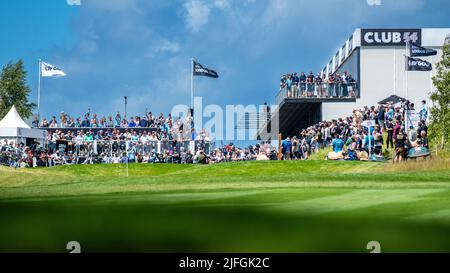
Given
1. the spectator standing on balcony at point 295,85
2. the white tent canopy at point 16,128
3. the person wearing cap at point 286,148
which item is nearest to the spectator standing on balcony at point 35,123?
the white tent canopy at point 16,128

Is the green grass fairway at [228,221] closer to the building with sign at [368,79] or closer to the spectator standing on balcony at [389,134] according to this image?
the spectator standing on balcony at [389,134]

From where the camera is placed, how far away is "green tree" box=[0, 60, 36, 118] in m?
9.69

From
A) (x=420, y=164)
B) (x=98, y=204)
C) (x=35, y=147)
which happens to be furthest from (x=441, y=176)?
(x=98, y=204)

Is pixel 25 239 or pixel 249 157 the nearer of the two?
pixel 25 239

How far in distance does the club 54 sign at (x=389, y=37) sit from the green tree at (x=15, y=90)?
2730 cm

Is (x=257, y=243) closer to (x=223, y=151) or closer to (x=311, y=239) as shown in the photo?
(x=311, y=239)

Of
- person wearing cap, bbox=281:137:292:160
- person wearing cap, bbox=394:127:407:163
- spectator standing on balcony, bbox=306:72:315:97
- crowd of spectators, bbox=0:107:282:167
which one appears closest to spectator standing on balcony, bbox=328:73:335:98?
spectator standing on balcony, bbox=306:72:315:97

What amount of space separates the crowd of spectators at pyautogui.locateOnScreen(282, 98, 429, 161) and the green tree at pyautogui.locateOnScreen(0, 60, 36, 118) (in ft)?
46.0

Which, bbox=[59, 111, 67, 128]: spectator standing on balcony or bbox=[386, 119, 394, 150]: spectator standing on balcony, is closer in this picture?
bbox=[59, 111, 67, 128]: spectator standing on balcony

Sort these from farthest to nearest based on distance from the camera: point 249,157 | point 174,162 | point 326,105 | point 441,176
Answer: point 326,105 → point 249,157 → point 174,162 → point 441,176

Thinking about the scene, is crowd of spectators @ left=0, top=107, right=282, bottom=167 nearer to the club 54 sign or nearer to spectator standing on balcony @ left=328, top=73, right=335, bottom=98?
spectator standing on balcony @ left=328, top=73, right=335, bottom=98

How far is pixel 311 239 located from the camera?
6.45 m

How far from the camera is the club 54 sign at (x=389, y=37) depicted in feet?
119
